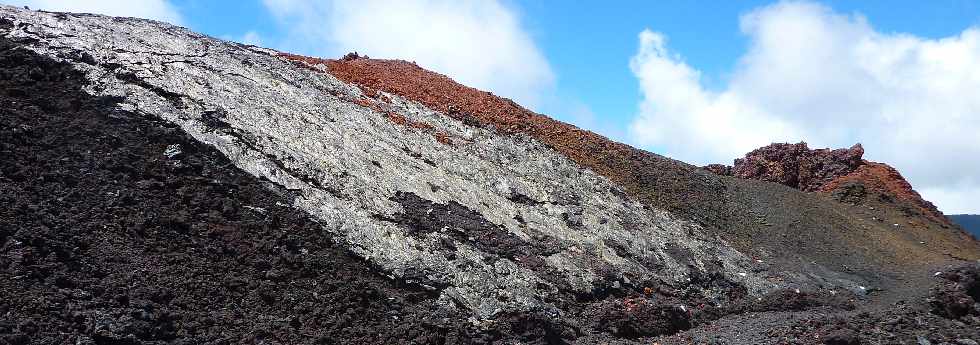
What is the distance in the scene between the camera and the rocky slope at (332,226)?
8156 millimetres

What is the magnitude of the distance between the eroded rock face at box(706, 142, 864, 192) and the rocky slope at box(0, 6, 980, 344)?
7778 mm

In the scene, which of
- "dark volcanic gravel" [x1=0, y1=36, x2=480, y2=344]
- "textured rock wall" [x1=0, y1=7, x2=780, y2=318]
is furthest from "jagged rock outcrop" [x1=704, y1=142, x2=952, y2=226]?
"dark volcanic gravel" [x1=0, y1=36, x2=480, y2=344]

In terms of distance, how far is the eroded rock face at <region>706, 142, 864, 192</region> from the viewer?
26.2m

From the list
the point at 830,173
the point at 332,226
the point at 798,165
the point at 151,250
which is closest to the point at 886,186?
the point at 830,173

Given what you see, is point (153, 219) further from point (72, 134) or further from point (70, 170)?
point (72, 134)

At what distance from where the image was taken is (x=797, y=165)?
88.5 feet

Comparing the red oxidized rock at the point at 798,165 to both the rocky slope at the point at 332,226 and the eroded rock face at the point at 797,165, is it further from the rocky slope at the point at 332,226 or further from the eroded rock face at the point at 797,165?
the rocky slope at the point at 332,226

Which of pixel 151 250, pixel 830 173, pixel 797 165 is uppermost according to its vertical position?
pixel 797 165

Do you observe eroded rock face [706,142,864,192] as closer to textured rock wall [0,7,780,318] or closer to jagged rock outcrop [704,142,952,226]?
jagged rock outcrop [704,142,952,226]

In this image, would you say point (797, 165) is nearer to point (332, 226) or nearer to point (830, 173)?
point (830, 173)

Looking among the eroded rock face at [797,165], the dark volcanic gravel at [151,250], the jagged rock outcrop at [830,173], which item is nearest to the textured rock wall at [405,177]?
the dark volcanic gravel at [151,250]

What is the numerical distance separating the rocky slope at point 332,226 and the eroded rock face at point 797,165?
25.5 ft

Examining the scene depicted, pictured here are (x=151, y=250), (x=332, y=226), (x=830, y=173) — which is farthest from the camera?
(x=830, y=173)

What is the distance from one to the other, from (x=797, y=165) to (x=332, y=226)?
2184 centimetres
